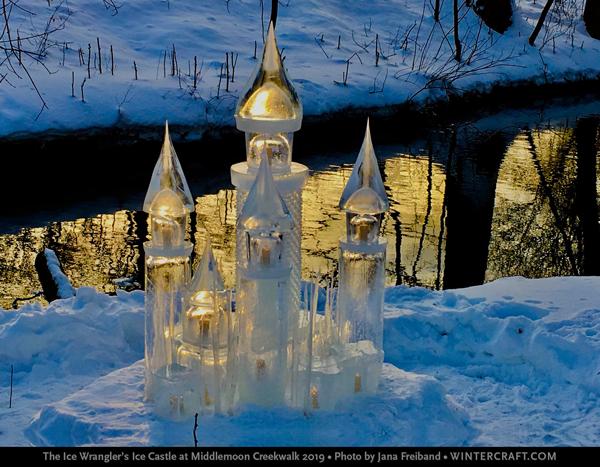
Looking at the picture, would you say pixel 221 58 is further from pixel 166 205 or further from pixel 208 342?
pixel 208 342

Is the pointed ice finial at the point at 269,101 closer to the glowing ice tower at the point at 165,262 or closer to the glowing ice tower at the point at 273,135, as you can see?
the glowing ice tower at the point at 273,135

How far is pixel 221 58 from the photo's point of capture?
15602 millimetres

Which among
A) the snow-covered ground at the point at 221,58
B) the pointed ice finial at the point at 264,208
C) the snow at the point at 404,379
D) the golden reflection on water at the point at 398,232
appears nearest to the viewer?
the pointed ice finial at the point at 264,208

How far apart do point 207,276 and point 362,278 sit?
0.86m

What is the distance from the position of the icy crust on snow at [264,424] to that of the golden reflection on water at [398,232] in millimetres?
2793

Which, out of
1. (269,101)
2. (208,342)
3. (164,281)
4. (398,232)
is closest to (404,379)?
(208,342)

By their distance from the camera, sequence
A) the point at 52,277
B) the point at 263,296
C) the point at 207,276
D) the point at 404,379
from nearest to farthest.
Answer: the point at 263,296
the point at 207,276
the point at 404,379
the point at 52,277

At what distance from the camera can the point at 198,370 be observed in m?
3.73

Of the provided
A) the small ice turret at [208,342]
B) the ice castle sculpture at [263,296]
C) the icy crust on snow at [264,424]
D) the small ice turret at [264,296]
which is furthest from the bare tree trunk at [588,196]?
the small ice turret at [208,342]

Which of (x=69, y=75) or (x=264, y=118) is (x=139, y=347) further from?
(x=69, y=75)

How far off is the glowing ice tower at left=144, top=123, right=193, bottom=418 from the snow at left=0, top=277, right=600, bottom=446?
0.96ft

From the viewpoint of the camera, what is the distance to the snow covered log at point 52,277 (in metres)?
6.87

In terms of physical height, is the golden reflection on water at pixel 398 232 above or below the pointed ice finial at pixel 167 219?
below

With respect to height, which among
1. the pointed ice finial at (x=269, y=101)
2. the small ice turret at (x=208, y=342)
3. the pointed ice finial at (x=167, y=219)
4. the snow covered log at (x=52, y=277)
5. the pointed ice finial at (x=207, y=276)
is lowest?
the snow covered log at (x=52, y=277)
